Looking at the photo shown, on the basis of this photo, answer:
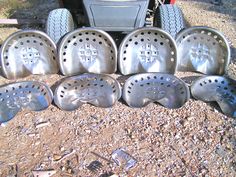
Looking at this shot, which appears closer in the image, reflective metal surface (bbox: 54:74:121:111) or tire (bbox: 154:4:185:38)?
reflective metal surface (bbox: 54:74:121:111)

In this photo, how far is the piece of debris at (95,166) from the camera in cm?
222

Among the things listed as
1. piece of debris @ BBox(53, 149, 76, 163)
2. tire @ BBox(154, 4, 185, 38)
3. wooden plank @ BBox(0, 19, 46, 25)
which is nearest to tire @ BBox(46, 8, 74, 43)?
wooden plank @ BBox(0, 19, 46, 25)

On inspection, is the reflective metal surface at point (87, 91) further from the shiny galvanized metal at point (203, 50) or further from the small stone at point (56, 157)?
the shiny galvanized metal at point (203, 50)

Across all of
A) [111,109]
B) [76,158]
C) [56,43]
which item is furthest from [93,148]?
[56,43]

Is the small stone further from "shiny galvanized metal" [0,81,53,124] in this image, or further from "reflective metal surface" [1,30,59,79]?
"reflective metal surface" [1,30,59,79]

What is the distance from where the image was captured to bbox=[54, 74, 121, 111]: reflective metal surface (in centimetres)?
279

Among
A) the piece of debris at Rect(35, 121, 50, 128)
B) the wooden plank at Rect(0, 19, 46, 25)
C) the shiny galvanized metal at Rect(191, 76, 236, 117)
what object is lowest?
the piece of debris at Rect(35, 121, 50, 128)

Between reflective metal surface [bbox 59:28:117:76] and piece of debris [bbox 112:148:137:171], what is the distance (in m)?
0.97

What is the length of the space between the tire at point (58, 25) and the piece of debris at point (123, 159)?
4.52ft

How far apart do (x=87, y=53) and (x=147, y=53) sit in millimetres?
555

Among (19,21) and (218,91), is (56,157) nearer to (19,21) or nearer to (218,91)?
(218,91)

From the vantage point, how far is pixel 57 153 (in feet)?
7.69

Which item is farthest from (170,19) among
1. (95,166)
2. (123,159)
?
(95,166)

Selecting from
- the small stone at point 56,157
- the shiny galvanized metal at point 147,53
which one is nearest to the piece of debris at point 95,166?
the small stone at point 56,157
